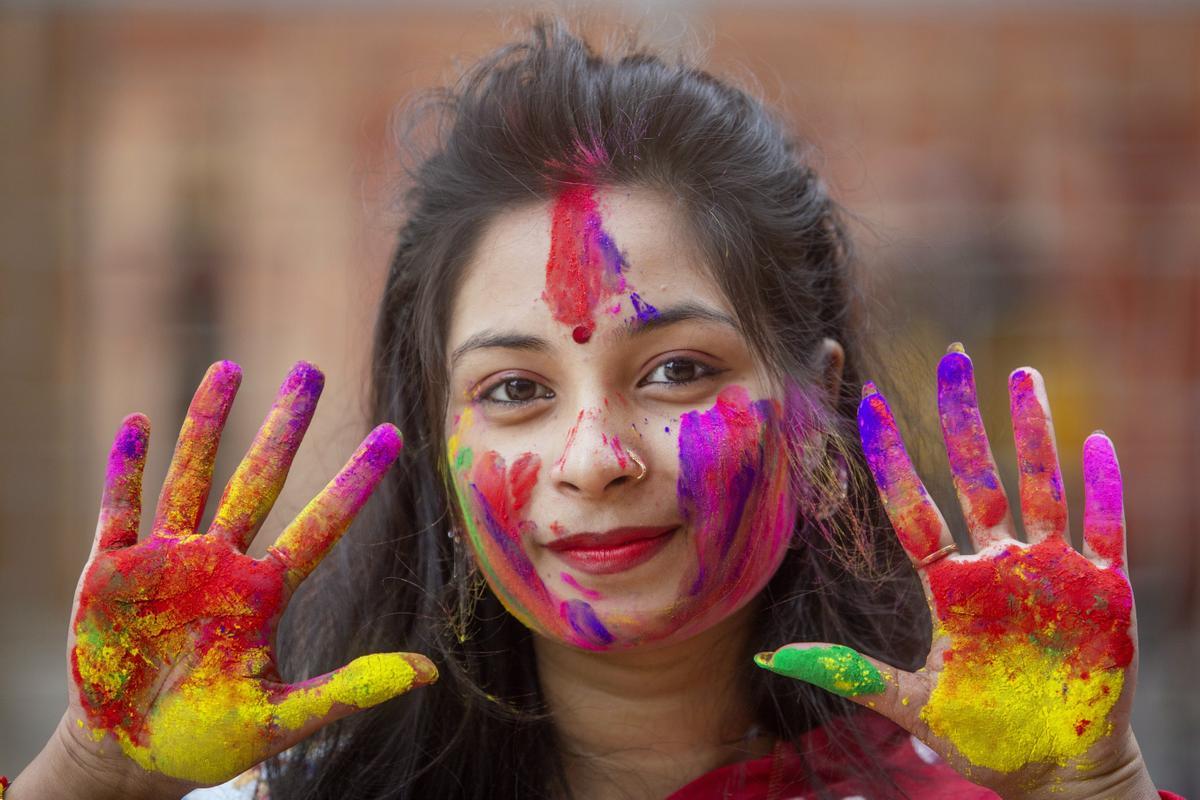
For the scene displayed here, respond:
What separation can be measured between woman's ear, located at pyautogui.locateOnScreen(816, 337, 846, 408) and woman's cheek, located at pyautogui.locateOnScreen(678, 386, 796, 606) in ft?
0.60

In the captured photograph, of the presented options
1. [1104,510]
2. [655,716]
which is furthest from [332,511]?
[1104,510]

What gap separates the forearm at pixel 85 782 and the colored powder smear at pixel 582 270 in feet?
2.68

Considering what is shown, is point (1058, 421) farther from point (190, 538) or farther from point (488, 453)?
point (190, 538)

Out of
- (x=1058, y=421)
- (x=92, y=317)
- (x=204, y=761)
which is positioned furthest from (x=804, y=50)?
(x=204, y=761)

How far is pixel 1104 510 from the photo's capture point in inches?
62.8

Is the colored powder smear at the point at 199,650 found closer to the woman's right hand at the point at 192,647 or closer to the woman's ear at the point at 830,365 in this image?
the woman's right hand at the point at 192,647

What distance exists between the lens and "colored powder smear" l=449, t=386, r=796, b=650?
178cm

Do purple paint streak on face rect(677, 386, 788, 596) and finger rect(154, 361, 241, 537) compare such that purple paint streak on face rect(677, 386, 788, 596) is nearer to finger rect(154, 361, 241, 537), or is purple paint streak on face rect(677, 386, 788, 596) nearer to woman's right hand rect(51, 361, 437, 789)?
woman's right hand rect(51, 361, 437, 789)

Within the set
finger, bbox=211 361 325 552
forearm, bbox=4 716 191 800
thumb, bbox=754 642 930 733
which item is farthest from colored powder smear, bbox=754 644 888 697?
forearm, bbox=4 716 191 800

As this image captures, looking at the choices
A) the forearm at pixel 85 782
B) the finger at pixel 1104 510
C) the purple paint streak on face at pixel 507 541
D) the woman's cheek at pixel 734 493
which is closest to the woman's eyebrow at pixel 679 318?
the woman's cheek at pixel 734 493

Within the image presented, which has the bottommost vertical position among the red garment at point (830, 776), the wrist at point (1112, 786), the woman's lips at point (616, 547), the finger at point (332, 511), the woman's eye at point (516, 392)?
the red garment at point (830, 776)

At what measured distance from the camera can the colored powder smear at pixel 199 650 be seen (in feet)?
5.37

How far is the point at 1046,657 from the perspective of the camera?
1.56m

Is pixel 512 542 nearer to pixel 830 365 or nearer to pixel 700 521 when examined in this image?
pixel 700 521
